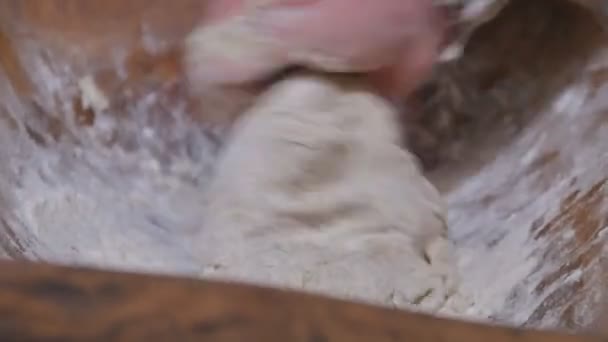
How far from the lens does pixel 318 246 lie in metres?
0.73

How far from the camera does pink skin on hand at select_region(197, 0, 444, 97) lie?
80cm

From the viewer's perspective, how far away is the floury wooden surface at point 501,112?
2.41ft

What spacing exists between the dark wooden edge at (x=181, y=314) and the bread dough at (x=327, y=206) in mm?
356

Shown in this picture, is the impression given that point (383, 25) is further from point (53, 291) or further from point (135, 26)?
point (53, 291)

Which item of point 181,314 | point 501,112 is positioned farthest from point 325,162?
point 181,314

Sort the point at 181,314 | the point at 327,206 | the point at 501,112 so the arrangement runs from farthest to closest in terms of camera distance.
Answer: the point at 501,112 < the point at 327,206 < the point at 181,314

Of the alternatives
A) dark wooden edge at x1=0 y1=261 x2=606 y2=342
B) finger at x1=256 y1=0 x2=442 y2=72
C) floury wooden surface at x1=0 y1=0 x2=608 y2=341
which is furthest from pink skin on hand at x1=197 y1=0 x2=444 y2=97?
dark wooden edge at x1=0 y1=261 x2=606 y2=342

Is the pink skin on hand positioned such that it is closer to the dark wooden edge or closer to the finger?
the finger

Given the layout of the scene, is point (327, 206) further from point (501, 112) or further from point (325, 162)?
point (501, 112)

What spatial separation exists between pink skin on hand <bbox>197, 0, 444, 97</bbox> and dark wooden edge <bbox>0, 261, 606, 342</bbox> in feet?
1.58

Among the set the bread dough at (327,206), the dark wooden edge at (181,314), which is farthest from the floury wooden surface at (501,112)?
the dark wooden edge at (181,314)

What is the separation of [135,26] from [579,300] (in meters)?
0.54

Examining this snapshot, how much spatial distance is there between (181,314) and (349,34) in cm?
51

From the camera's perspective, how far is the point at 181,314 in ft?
1.01
